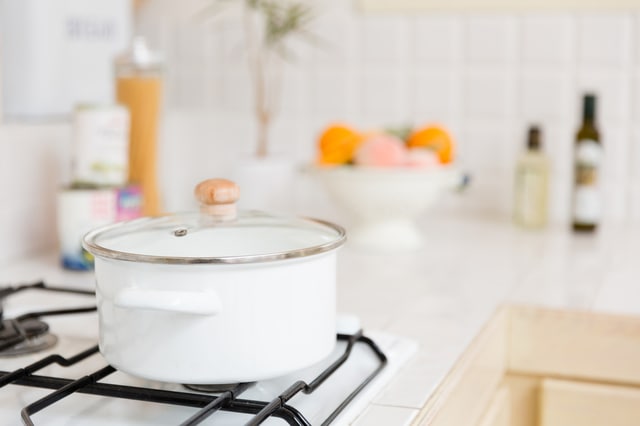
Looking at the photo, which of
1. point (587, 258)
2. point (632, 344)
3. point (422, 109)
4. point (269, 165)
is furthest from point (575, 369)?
point (422, 109)

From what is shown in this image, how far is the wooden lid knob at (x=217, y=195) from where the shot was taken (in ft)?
2.37

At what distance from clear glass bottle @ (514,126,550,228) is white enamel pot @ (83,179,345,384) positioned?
3.12 feet

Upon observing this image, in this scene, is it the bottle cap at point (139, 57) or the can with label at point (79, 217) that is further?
the bottle cap at point (139, 57)

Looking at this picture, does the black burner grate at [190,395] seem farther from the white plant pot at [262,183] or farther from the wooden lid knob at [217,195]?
the white plant pot at [262,183]

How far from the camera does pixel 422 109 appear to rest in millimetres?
1762

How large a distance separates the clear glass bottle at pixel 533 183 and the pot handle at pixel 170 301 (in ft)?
3.48

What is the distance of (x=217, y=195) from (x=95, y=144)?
628 mm

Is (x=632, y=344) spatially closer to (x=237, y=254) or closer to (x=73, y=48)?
(x=237, y=254)

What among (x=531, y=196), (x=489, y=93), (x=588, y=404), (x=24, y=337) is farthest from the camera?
(x=489, y=93)

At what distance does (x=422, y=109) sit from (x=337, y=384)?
1.08 meters

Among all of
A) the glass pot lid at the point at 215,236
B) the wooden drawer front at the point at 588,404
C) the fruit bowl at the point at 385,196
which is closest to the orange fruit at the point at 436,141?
the fruit bowl at the point at 385,196

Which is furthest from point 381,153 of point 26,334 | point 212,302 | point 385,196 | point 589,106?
point 212,302

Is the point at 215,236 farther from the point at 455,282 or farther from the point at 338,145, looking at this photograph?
the point at 338,145

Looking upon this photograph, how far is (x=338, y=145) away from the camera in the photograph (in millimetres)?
1426
